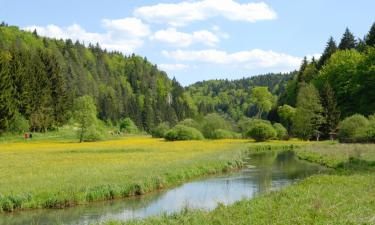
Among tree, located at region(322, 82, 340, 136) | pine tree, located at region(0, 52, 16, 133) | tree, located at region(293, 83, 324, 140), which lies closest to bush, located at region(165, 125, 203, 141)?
tree, located at region(293, 83, 324, 140)

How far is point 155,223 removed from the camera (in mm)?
14023

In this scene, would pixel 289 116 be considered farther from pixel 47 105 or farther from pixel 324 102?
pixel 47 105

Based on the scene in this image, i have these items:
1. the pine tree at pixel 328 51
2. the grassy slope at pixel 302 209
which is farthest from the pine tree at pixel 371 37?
the grassy slope at pixel 302 209

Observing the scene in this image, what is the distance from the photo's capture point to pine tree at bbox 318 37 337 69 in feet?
360

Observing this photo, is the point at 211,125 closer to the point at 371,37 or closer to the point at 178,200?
the point at 371,37

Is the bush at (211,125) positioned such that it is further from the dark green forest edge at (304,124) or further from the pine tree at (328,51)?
the pine tree at (328,51)

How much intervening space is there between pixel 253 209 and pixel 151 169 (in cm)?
1641

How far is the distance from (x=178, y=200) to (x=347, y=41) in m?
97.8

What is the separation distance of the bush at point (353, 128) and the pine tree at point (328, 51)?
44.4 meters

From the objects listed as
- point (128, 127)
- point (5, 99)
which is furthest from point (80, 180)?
point (128, 127)

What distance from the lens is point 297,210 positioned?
14.5 m

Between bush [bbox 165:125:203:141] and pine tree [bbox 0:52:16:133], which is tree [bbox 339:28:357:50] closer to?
bush [bbox 165:125:203:141]

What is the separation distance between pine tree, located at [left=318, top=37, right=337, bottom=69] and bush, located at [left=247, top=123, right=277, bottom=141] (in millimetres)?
38012

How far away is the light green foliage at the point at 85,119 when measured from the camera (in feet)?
258
